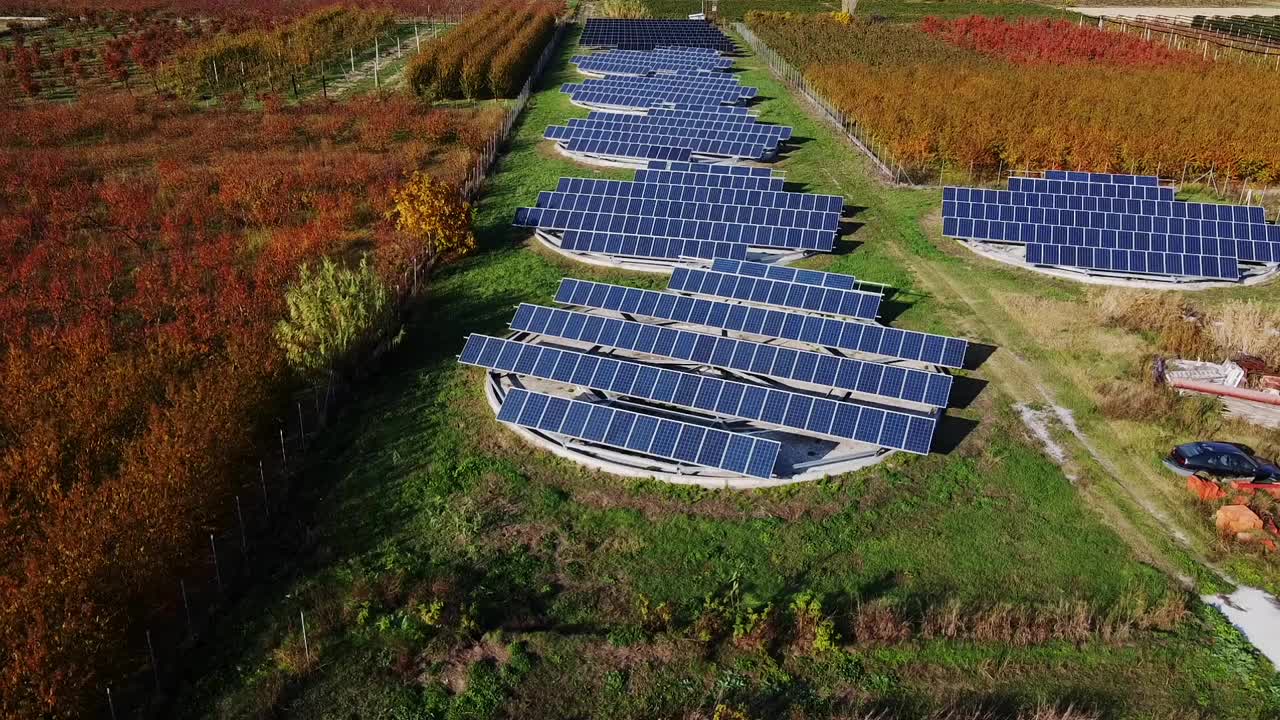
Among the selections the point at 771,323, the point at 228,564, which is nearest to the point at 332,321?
the point at 228,564

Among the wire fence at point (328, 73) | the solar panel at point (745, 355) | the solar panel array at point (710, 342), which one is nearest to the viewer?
the solar panel array at point (710, 342)

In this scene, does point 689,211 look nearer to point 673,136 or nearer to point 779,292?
point 779,292

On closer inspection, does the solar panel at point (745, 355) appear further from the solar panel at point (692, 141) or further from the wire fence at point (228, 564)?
the solar panel at point (692, 141)

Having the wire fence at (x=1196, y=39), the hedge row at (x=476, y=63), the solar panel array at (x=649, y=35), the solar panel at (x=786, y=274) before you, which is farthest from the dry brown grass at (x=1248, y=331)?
the solar panel array at (x=649, y=35)

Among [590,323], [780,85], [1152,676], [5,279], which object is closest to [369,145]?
[5,279]

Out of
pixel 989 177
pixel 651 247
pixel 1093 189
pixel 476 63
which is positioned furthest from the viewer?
pixel 476 63

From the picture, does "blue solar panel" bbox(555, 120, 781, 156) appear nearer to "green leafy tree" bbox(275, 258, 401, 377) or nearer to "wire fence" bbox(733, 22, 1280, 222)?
"wire fence" bbox(733, 22, 1280, 222)
